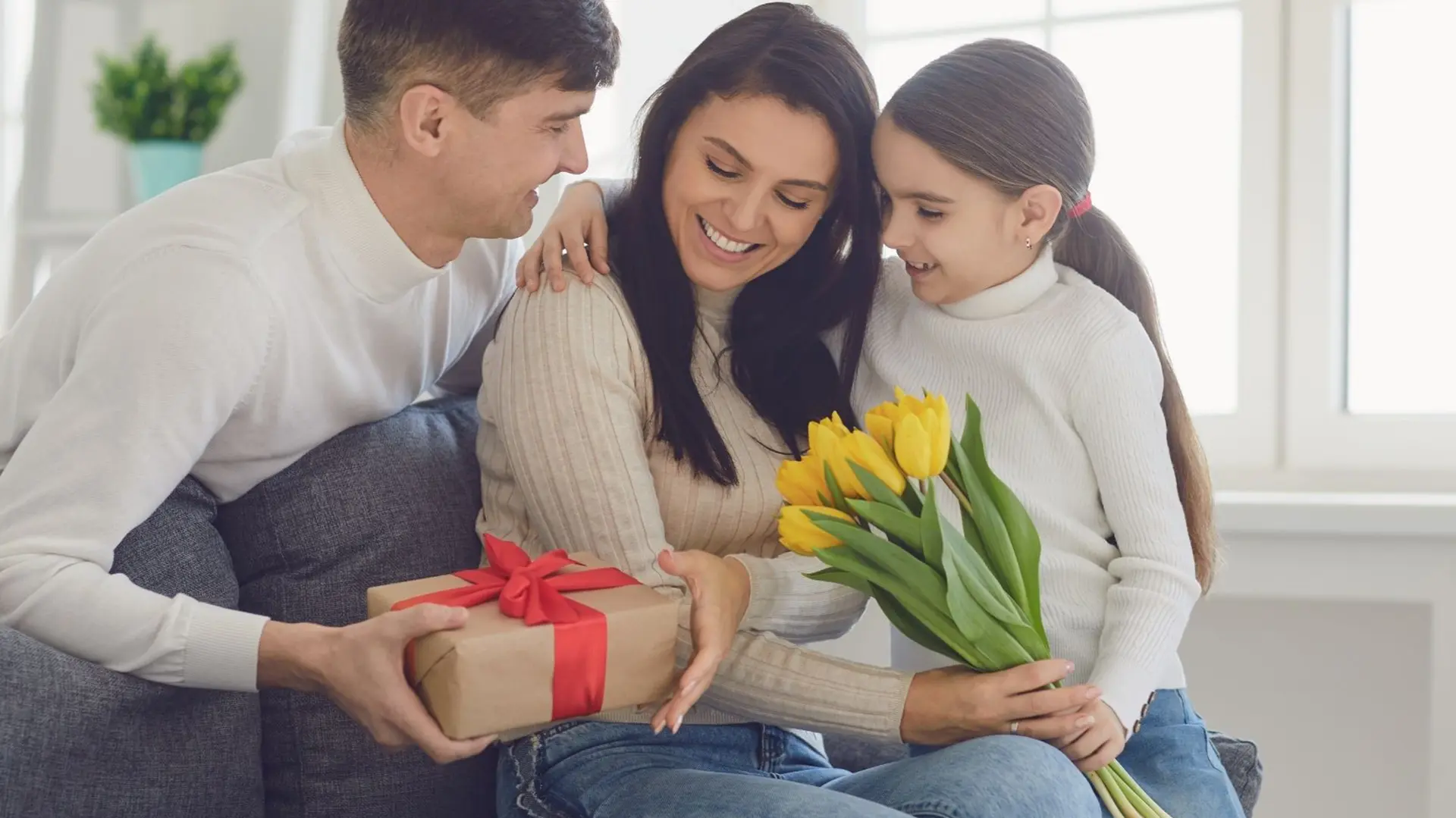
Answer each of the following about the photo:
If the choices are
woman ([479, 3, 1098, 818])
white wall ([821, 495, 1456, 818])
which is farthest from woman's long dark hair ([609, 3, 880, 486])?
white wall ([821, 495, 1456, 818])

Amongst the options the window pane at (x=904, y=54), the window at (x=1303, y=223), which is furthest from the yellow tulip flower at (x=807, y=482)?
the window pane at (x=904, y=54)

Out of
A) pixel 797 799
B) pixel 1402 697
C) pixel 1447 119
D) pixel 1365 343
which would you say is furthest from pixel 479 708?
pixel 1447 119

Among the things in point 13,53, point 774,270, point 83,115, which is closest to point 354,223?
point 774,270

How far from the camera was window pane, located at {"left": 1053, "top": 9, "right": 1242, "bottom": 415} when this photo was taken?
94.8 inches

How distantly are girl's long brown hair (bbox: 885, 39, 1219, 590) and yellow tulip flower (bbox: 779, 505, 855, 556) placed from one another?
490mm

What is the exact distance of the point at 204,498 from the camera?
1473mm

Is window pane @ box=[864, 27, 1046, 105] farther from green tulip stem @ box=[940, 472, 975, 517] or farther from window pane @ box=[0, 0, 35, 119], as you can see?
window pane @ box=[0, 0, 35, 119]

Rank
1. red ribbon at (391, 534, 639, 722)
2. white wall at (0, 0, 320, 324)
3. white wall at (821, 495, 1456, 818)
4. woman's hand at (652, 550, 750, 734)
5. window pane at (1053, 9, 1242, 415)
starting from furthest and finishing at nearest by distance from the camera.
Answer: white wall at (0, 0, 320, 324) → window pane at (1053, 9, 1242, 415) → white wall at (821, 495, 1456, 818) → woman's hand at (652, 550, 750, 734) → red ribbon at (391, 534, 639, 722)

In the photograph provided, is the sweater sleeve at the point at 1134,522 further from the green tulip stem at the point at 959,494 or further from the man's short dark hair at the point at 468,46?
the man's short dark hair at the point at 468,46

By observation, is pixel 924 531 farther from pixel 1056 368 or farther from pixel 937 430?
pixel 1056 368

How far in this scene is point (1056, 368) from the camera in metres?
1.44

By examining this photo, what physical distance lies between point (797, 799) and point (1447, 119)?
6.13ft

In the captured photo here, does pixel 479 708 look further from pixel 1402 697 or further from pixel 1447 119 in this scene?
pixel 1447 119

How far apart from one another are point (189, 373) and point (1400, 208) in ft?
6.66
